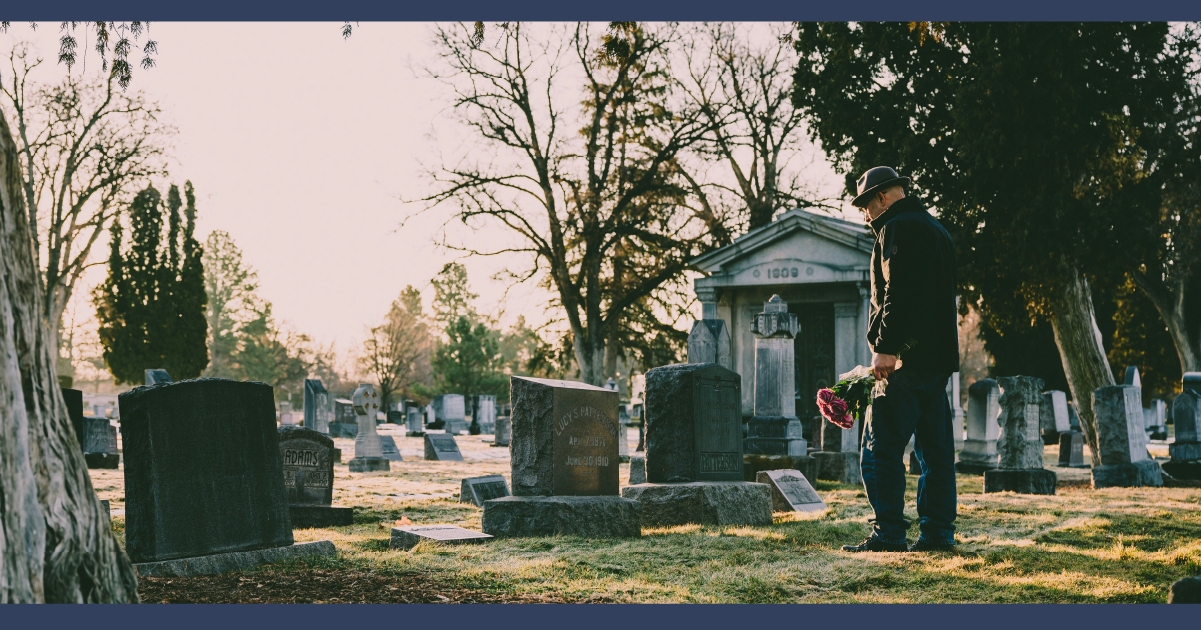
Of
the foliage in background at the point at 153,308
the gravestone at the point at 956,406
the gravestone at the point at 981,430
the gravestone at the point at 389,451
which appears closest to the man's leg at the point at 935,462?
the gravestone at the point at 981,430

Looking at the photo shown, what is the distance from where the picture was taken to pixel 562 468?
681cm

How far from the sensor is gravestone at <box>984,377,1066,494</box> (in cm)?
972

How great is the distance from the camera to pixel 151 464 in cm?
486

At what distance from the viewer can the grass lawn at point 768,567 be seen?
3.93 meters

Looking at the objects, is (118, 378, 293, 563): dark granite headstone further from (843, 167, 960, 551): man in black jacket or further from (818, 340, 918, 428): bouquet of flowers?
(843, 167, 960, 551): man in black jacket

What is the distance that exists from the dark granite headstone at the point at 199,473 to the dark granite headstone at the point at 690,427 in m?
3.34

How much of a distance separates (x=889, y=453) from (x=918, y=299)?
0.80 m

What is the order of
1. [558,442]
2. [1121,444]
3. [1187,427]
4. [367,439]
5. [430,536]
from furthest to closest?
[367,439]
[1187,427]
[1121,444]
[558,442]
[430,536]

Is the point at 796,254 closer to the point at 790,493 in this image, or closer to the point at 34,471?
the point at 790,493

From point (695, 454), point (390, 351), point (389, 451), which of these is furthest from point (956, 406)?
point (390, 351)

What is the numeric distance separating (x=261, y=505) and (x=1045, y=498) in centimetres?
679

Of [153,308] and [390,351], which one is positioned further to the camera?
[390,351]

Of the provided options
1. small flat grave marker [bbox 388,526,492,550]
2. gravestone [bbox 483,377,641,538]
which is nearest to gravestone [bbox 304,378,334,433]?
gravestone [bbox 483,377,641,538]

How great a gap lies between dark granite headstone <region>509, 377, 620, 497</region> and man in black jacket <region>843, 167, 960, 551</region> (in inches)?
99.2
